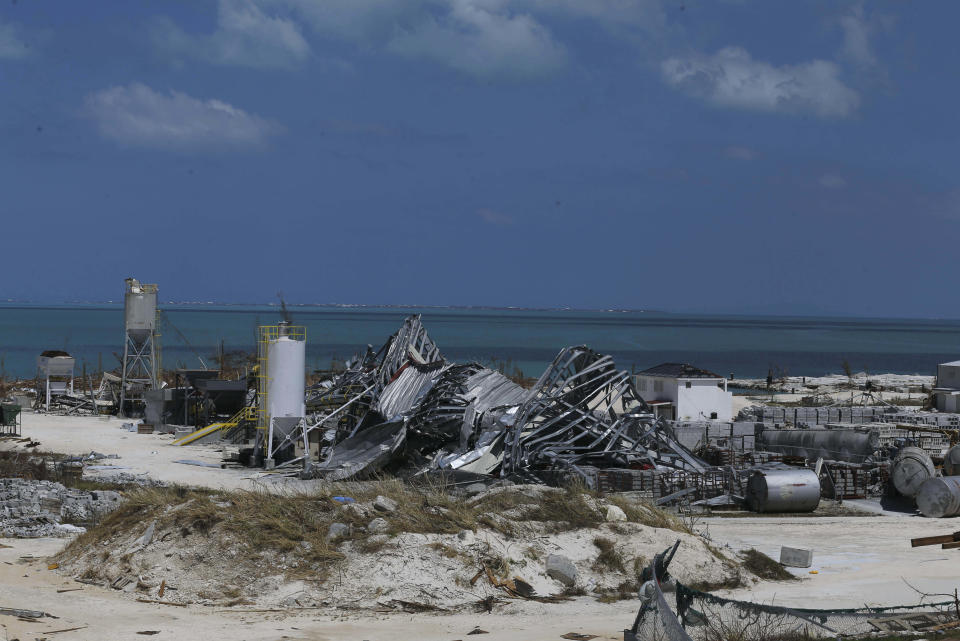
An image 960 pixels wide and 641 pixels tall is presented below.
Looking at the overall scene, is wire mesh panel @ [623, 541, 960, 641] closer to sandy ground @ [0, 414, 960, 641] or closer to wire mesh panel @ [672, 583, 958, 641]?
wire mesh panel @ [672, 583, 958, 641]

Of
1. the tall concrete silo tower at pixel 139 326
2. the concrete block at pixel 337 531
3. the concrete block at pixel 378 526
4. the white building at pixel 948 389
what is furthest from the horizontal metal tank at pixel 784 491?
the tall concrete silo tower at pixel 139 326

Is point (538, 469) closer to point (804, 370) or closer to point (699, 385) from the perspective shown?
point (699, 385)

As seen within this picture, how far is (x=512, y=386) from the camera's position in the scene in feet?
135

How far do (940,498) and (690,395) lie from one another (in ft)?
73.1

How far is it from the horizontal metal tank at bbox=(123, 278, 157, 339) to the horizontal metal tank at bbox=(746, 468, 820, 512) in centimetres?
4310

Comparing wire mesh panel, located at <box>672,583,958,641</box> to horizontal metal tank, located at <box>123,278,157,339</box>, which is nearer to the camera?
wire mesh panel, located at <box>672,583,958,641</box>

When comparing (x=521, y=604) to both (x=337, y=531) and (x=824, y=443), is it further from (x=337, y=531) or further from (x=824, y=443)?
(x=824, y=443)

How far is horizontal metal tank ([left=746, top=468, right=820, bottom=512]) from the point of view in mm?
30578

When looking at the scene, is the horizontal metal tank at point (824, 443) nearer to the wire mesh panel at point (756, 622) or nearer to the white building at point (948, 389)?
the white building at point (948, 389)

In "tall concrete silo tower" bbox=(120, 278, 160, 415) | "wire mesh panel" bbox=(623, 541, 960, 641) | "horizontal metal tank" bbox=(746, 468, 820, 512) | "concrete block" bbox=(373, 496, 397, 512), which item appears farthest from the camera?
"tall concrete silo tower" bbox=(120, 278, 160, 415)

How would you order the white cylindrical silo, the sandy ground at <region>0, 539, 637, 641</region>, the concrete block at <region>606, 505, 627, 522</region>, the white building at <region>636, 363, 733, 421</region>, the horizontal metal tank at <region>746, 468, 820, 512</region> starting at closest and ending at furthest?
the sandy ground at <region>0, 539, 637, 641</region> → the concrete block at <region>606, 505, 627, 522</region> → the horizontal metal tank at <region>746, 468, 820, 512</region> → the white cylindrical silo → the white building at <region>636, 363, 733, 421</region>

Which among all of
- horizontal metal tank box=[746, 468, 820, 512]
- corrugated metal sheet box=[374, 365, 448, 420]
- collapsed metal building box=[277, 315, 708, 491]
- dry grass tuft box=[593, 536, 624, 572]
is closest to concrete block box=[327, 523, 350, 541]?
dry grass tuft box=[593, 536, 624, 572]

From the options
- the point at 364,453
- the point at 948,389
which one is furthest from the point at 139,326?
the point at 948,389

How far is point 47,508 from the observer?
27.4 m
